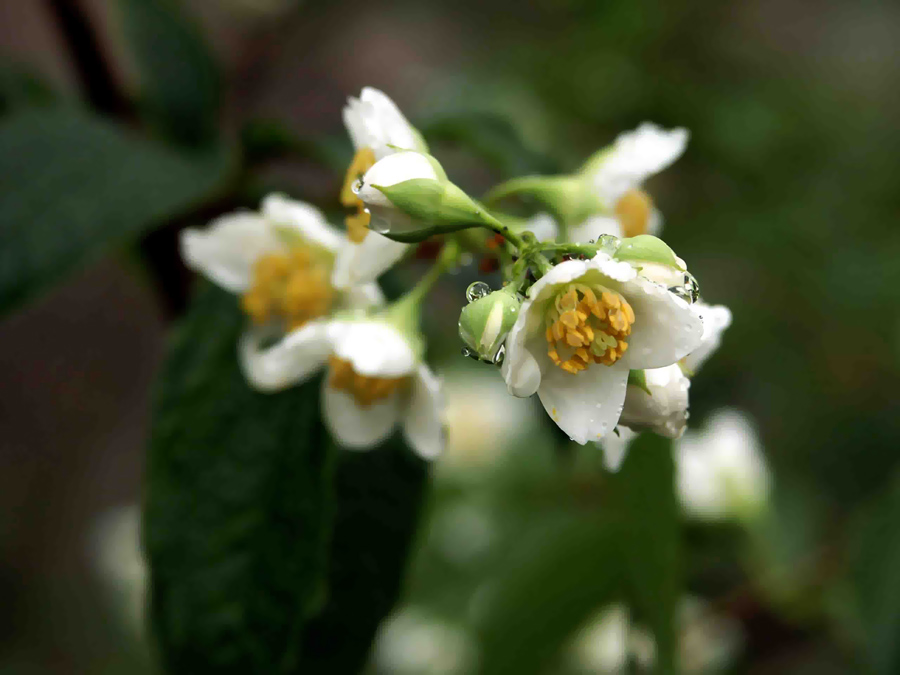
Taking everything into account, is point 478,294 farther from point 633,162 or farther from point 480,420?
point 480,420

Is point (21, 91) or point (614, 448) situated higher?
point (21, 91)

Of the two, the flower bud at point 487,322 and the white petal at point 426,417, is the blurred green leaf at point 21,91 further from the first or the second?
the flower bud at point 487,322

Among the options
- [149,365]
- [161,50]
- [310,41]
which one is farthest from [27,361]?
[161,50]

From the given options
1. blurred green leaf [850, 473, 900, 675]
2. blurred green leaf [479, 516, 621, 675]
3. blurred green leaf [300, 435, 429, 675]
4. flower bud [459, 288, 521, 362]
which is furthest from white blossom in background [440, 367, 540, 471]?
flower bud [459, 288, 521, 362]

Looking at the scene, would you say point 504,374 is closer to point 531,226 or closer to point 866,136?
point 531,226

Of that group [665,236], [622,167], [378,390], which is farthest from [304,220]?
[665,236]
